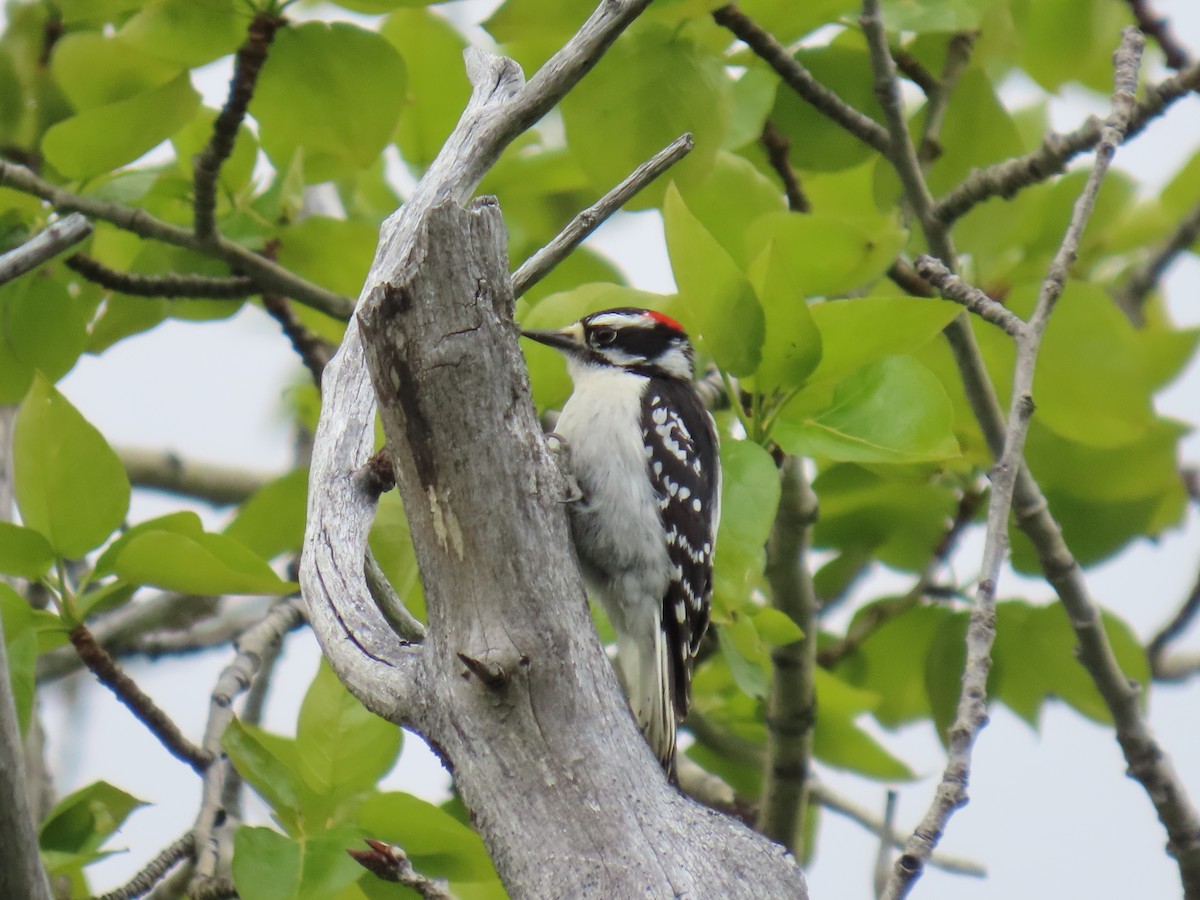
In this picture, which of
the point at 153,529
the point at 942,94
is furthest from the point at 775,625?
the point at 942,94

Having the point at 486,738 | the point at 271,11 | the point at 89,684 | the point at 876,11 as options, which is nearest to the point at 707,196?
the point at 876,11

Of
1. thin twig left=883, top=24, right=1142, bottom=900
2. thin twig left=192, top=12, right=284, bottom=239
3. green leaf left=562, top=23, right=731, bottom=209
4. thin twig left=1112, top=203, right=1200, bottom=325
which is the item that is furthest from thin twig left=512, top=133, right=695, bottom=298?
thin twig left=1112, top=203, right=1200, bottom=325

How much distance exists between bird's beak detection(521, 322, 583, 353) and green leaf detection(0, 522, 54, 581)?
1.22 m

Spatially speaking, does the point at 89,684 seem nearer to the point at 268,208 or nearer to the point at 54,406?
the point at 268,208

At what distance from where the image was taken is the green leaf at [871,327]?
9.53 ft

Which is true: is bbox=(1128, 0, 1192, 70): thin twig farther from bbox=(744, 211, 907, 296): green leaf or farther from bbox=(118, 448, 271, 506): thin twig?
bbox=(118, 448, 271, 506): thin twig

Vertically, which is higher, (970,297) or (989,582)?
(970,297)

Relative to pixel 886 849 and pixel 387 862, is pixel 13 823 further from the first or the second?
pixel 886 849

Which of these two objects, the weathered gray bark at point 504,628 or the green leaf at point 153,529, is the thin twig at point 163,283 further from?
the weathered gray bark at point 504,628

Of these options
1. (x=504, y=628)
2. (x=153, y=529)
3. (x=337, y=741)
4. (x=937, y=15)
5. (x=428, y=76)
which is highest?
(x=428, y=76)

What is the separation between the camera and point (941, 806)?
6.33ft

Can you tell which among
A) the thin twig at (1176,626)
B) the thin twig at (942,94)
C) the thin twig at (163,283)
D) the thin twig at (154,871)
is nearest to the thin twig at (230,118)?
the thin twig at (163,283)

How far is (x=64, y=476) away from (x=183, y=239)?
951 millimetres

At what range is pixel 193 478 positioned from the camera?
5.89 meters
